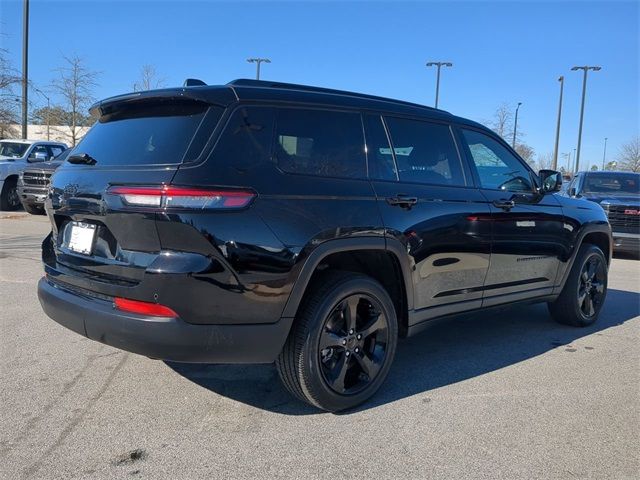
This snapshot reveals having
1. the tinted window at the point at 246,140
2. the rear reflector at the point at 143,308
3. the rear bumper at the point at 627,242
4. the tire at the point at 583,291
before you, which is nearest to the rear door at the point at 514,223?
the tire at the point at 583,291

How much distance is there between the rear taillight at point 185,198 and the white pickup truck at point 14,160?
12766 mm

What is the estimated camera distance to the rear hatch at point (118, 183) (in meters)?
2.86

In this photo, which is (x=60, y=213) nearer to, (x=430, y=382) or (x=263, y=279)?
(x=263, y=279)

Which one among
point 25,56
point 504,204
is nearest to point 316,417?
point 504,204

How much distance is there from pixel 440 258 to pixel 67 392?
8.72ft

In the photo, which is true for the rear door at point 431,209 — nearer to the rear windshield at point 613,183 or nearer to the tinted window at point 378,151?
the tinted window at point 378,151

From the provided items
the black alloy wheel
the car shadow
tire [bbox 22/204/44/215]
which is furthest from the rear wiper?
tire [bbox 22/204/44/215]

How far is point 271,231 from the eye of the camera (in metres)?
2.91

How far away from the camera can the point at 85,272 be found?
3166 mm

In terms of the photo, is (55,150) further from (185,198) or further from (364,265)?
(185,198)

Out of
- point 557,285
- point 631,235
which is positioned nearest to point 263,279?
point 557,285

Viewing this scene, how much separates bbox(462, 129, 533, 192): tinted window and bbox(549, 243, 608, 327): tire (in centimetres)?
119

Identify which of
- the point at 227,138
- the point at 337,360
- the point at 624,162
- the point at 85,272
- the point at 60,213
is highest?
the point at 624,162

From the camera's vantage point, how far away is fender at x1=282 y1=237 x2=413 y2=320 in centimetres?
305
